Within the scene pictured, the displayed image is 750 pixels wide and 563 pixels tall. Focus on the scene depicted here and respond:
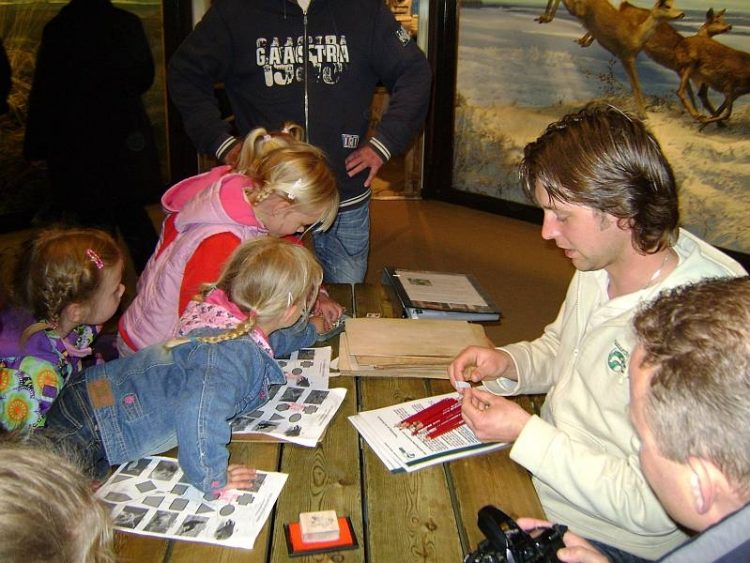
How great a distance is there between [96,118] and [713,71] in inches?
148

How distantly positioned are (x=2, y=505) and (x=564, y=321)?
1.41 meters

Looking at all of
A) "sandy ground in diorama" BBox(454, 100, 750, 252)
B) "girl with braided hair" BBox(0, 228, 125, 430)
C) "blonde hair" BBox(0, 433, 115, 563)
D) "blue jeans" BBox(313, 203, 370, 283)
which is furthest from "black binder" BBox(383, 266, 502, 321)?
"sandy ground in diorama" BBox(454, 100, 750, 252)

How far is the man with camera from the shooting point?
0.89 metres

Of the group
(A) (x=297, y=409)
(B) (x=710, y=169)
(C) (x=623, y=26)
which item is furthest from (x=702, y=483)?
(C) (x=623, y=26)

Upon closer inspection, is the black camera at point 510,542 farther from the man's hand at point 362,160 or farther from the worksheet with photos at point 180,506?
the man's hand at point 362,160

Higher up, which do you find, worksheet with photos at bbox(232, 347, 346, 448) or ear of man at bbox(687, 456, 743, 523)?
ear of man at bbox(687, 456, 743, 523)

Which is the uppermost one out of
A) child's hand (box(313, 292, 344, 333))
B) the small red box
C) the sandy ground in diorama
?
the small red box

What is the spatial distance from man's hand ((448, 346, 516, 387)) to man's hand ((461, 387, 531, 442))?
0.74ft

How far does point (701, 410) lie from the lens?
92 cm

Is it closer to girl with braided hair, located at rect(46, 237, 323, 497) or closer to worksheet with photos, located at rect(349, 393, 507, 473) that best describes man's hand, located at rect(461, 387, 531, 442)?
worksheet with photos, located at rect(349, 393, 507, 473)

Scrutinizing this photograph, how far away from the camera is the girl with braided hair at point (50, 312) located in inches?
74.3

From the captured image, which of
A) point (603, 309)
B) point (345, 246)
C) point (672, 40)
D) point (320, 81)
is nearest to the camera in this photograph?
point (603, 309)

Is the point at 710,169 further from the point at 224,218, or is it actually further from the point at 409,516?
the point at 409,516

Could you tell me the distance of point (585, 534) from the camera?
148cm
